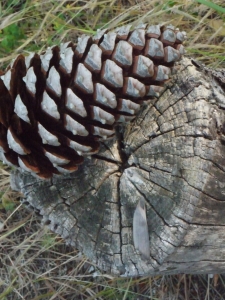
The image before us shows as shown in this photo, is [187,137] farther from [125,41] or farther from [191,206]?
[125,41]

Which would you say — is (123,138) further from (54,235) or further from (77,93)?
(54,235)

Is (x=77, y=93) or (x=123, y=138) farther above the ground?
(x=77, y=93)

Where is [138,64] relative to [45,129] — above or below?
above

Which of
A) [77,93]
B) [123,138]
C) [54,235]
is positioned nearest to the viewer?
[77,93]

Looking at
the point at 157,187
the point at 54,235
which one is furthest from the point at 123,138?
the point at 54,235

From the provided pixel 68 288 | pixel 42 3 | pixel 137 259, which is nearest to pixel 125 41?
pixel 137 259

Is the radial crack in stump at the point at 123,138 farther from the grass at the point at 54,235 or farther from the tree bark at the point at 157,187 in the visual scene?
the grass at the point at 54,235
